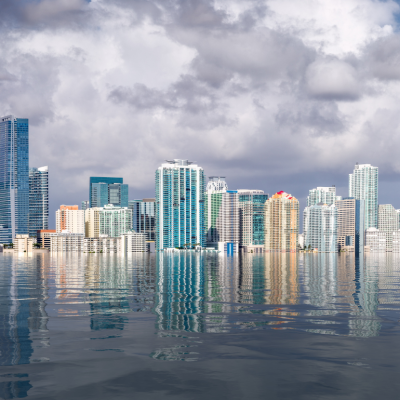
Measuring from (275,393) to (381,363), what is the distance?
649 centimetres

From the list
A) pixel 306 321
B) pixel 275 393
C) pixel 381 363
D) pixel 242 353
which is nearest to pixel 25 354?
pixel 242 353

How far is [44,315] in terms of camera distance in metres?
35.8

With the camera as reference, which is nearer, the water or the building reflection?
the water

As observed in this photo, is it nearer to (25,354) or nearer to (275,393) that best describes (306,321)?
(275,393)

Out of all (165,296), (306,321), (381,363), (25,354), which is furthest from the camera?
(165,296)

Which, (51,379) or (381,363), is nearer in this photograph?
(51,379)

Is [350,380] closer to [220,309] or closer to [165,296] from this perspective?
[220,309]

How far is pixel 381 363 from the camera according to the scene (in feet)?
71.9

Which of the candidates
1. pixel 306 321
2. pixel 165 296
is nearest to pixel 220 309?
pixel 306 321

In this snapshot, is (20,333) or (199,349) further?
(20,333)

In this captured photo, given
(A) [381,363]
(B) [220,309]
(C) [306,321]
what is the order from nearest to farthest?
(A) [381,363] < (C) [306,321] < (B) [220,309]

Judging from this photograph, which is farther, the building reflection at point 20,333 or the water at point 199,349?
the building reflection at point 20,333

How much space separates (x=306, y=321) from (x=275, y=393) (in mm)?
15959

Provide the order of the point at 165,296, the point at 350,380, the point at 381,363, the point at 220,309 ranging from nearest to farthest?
the point at 350,380 → the point at 381,363 → the point at 220,309 → the point at 165,296
